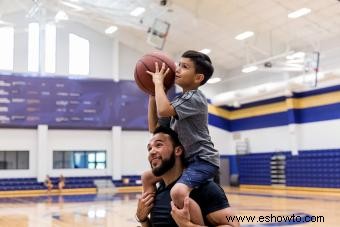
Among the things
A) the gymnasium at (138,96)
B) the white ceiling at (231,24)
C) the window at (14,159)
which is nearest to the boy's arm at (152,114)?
the white ceiling at (231,24)

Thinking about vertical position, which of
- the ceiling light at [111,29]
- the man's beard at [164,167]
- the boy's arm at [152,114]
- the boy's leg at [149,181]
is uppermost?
the ceiling light at [111,29]

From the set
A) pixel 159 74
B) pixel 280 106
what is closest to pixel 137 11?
pixel 280 106

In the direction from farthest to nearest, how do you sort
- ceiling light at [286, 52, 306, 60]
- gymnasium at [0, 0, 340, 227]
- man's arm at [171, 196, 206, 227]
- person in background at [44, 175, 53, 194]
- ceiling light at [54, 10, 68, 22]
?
1. person in background at [44, 175, 53, 194]
2. ceiling light at [286, 52, 306, 60]
3. ceiling light at [54, 10, 68, 22]
4. gymnasium at [0, 0, 340, 227]
5. man's arm at [171, 196, 206, 227]

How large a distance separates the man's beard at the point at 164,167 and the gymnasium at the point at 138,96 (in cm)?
1126

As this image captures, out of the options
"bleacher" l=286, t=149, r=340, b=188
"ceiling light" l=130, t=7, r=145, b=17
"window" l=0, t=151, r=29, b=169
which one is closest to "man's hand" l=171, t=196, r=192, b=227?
"ceiling light" l=130, t=7, r=145, b=17

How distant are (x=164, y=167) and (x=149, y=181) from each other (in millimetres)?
228

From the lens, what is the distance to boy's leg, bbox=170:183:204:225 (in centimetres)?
225

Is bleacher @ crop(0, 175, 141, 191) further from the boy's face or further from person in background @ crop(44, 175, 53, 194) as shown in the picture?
the boy's face

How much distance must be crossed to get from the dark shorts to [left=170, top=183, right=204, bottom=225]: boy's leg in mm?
47

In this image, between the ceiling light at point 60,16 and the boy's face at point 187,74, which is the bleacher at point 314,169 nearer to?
the ceiling light at point 60,16

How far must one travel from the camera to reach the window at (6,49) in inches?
710

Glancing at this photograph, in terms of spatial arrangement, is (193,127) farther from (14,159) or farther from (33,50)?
(33,50)

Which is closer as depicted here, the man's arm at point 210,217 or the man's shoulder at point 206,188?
the man's arm at point 210,217

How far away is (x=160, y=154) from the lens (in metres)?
2.30
